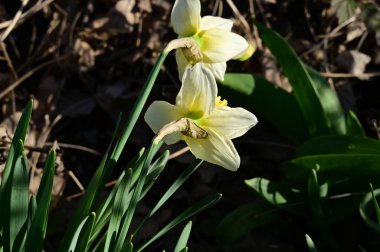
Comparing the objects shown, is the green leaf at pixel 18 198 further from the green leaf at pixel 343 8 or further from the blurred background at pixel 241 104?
the green leaf at pixel 343 8

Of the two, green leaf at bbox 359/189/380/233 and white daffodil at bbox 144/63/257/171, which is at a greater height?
white daffodil at bbox 144/63/257/171

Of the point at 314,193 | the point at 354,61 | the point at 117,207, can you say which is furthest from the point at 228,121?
the point at 354,61

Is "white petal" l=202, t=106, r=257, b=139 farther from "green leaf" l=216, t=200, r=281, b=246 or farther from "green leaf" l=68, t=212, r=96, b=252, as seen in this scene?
"green leaf" l=216, t=200, r=281, b=246

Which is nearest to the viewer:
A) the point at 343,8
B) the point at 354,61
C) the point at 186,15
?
the point at 186,15

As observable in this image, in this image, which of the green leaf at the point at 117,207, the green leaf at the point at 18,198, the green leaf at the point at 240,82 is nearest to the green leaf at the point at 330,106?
the green leaf at the point at 240,82

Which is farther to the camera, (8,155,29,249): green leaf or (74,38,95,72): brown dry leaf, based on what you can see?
(74,38,95,72): brown dry leaf

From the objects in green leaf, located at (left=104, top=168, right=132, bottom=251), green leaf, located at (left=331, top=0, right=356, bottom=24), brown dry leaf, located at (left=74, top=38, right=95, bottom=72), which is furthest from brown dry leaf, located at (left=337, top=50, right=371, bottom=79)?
green leaf, located at (left=104, top=168, right=132, bottom=251)

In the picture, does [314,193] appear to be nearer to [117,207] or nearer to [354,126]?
[354,126]
